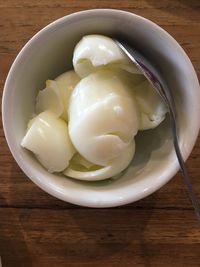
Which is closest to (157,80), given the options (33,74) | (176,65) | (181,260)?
(176,65)

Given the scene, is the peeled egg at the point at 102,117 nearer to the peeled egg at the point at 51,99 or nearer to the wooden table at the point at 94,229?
the peeled egg at the point at 51,99

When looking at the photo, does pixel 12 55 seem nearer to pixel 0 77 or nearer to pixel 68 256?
pixel 0 77

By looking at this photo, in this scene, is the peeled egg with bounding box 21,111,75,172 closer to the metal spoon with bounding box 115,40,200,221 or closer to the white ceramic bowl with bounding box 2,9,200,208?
the white ceramic bowl with bounding box 2,9,200,208

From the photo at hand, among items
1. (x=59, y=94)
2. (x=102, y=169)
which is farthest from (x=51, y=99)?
(x=102, y=169)

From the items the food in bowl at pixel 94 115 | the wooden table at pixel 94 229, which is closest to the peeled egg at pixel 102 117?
the food in bowl at pixel 94 115

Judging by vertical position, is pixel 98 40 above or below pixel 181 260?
above

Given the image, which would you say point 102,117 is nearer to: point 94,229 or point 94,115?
point 94,115
